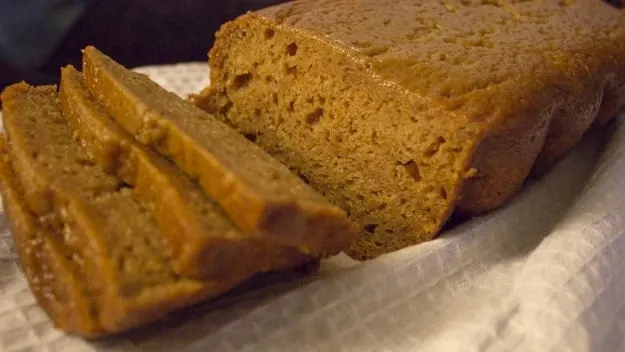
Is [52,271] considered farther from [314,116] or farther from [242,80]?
[242,80]

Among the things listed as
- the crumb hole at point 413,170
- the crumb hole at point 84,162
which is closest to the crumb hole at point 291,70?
the crumb hole at point 413,170

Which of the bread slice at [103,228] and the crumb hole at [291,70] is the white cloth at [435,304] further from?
the crumb hole at [291,70]

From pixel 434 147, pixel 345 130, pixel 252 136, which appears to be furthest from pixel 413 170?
pixel 252 136

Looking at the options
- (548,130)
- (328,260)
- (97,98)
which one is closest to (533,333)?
(328,260)

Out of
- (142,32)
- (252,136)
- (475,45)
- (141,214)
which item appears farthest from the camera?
(142,32)

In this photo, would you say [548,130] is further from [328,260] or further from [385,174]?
[328,260]

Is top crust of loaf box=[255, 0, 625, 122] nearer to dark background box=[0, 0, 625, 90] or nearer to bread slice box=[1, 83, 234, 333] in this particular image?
bread slice box=[1, 83, 234, 333]
